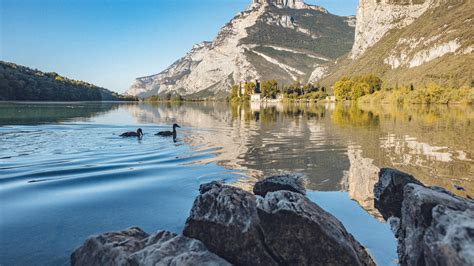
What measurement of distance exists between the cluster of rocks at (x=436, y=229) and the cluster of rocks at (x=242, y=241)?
112 cm

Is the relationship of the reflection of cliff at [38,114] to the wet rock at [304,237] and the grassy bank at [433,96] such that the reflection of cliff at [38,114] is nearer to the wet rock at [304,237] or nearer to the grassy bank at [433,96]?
the wet rock at [304,237]

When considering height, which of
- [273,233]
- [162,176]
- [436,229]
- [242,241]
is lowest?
[162,176]

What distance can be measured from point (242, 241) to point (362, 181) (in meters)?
9.79

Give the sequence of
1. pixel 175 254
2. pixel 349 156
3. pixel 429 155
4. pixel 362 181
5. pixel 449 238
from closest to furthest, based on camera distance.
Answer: pixel 449 238
pixel 175 254
pixel 362 181
pixel 429 155
pixel 349 156

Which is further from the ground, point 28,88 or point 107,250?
point 28,88

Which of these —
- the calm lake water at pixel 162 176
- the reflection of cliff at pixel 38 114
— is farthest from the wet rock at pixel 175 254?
the reflection of cliff at pixel 38 114

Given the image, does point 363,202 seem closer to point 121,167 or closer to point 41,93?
point 121,167

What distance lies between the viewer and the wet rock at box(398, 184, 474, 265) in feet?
17.4

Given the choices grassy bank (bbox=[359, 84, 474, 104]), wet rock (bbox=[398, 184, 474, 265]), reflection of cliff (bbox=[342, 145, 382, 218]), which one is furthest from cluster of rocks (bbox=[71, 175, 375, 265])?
grassy bank (bbox=[359, 84, 474, 104])

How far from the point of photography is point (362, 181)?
49.7 ft

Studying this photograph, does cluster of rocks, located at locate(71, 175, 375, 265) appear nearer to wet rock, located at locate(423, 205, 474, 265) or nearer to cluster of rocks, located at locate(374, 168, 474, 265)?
cluster of rocks, located at locate(374, 168, 474, 265)

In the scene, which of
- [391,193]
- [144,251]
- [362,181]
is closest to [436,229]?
[144,251]

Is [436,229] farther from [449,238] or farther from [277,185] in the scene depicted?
[277,185]

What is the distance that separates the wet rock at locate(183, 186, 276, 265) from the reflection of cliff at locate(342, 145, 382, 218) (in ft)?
17.9
